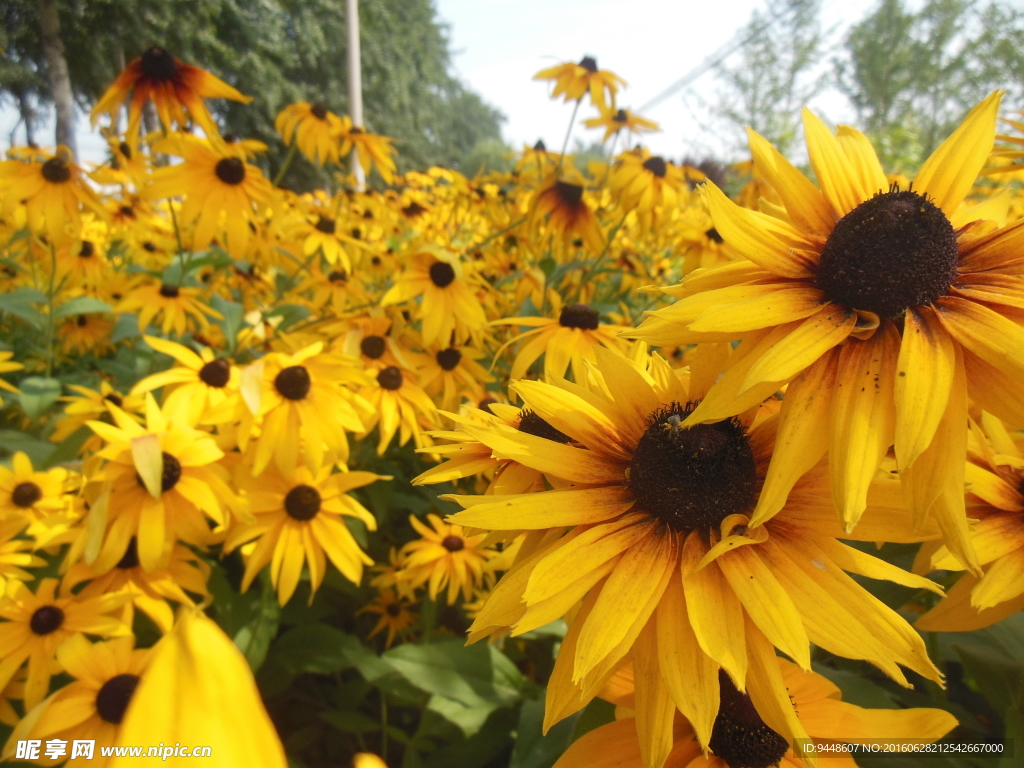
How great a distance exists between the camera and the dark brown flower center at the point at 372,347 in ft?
5.23

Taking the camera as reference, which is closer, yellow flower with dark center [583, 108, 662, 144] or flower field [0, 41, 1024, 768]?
flower field [0, 41, 1024, 768]

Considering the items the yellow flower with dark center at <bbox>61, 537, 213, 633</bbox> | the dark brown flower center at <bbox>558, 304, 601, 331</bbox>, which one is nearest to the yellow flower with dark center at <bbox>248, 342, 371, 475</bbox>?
the yellow flower with dark center at <bbox>61, 537, 213, 633</bbox>

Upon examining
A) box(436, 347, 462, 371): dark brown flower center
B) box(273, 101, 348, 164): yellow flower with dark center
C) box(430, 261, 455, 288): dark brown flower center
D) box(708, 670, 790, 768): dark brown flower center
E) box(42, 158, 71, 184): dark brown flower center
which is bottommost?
box(708, 670, 790, 768): dark brown flower center

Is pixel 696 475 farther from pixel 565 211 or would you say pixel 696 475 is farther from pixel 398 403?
pixel 565 211

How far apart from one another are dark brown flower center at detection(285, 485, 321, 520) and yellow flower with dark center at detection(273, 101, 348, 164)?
1.94 m

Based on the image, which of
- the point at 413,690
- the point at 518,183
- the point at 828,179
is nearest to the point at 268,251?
the point at 518,183

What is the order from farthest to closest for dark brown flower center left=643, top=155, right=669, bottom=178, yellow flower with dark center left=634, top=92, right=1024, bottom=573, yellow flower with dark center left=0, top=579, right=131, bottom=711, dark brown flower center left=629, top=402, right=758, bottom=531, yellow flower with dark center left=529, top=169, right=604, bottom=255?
dark brown flower center left=643, top=155, right=669, bottom=178 < yellow flower with dark center left=529, top=169, right=604, bottom=255 < yellow flower with dark center left=0, top=579, right=131, bottom=711 < dark brown flower center left=629, top=402, right=758, bottom=531 < yellow flower with dark center left=634, top=92, right=1024, bottom=573

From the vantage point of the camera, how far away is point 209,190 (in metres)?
1.67

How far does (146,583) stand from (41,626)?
0.17m

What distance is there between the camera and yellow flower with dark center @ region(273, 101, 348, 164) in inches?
108

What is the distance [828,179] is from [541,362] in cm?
→ 98

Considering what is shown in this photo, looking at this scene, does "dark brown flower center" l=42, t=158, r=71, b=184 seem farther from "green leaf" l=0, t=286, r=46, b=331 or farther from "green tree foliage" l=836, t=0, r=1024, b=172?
"green tree foliage" l=836, t=0, r=1024, b=172

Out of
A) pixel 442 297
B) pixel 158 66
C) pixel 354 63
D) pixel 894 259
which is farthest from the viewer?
pixel 354 63

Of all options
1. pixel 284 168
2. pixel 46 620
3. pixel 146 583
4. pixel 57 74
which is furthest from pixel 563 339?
pixel 57 74
